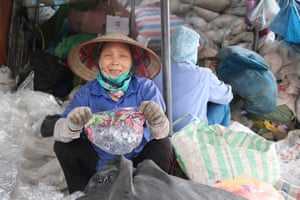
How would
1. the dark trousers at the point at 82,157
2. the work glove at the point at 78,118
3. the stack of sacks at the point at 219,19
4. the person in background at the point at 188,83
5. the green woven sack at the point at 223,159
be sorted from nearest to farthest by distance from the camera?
the work glove at the point at 78,118
the dark trousers at the point at 82,157
the green woven sack at the point at 223,159
the person in background at the point at 188,83
the stack of sacks at the point at 219,19

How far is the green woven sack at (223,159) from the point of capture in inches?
55.1

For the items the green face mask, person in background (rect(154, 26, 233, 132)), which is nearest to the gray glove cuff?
the green face mask

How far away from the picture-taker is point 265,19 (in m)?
2.58

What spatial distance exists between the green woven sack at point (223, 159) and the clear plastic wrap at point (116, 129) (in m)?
0.33

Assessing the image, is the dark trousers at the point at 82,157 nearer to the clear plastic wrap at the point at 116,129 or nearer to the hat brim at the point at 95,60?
the clear plastic wrap at the point at 116,129

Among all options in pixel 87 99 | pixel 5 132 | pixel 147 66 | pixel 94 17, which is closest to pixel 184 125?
pixel 147 66

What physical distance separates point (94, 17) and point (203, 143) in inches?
57.0

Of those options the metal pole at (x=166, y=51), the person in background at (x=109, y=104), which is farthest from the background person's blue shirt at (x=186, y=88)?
the person in background at (x=109, y=104)

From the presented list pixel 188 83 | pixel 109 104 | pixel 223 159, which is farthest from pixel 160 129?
pixel 188 83

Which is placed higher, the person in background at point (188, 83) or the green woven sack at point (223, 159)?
the person in background at point (188, 83)

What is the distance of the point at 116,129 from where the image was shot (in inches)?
46.2

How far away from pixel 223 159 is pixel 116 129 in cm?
48

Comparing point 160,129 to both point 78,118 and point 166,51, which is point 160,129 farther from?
point 166,51

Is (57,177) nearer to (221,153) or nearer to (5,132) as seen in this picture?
(5,132)
